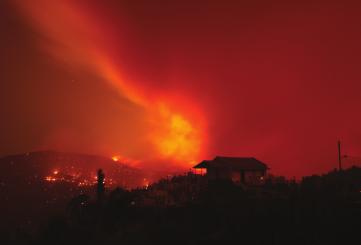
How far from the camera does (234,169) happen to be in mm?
58469

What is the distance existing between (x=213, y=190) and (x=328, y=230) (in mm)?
14594

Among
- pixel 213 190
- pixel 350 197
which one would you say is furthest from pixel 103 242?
pixel 350 197

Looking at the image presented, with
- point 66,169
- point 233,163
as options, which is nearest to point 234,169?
point 233,163

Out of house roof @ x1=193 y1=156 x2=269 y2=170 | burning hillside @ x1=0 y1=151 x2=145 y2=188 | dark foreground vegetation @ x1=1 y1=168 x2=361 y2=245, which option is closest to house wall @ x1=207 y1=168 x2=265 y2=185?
house roof @ x1=193 y1=156 x2=269 y2=170

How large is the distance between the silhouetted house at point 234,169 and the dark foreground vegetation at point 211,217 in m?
13.8

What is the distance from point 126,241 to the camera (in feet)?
91.9

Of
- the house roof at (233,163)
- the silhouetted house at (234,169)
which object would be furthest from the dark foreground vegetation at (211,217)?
the house roof at (233,163)

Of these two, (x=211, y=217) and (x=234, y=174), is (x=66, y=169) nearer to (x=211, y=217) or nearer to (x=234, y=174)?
(x=234, y=174)

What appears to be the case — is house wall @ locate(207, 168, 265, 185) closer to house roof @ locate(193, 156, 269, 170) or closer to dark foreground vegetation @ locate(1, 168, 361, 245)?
house roof @ locate(193, 156, 269, 170)

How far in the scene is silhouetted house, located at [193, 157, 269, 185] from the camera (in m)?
58.0

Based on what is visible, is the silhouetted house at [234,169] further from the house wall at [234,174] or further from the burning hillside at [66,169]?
the burning hillside at [66,169]

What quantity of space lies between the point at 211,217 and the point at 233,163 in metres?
30.0

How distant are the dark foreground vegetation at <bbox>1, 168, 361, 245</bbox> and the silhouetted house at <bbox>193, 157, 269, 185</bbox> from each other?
542 inches

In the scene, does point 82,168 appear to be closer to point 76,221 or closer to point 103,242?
point 76,221
